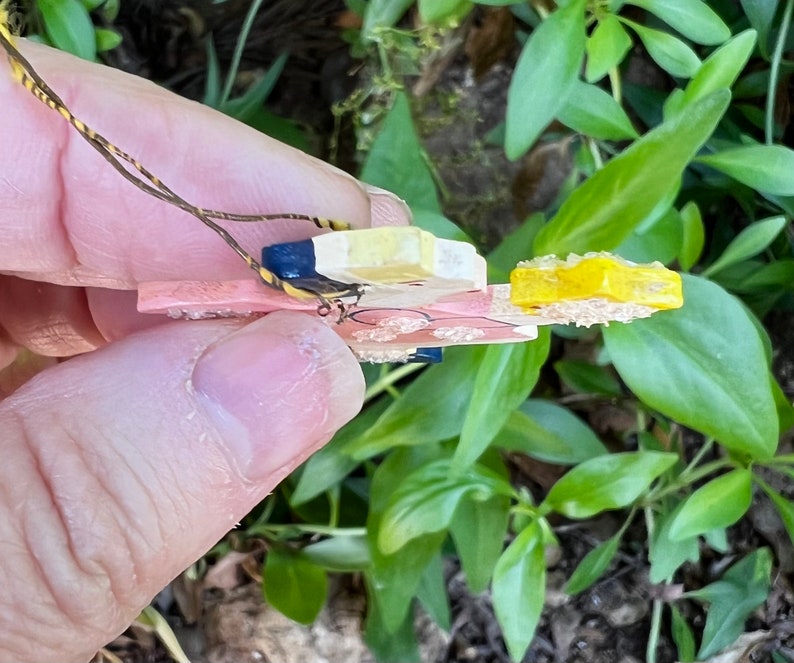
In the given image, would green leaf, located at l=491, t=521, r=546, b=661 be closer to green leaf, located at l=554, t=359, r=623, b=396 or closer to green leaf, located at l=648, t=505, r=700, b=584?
green leaf, located at l=648, t=505, r=700, b=584

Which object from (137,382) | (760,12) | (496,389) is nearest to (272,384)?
(137,382)

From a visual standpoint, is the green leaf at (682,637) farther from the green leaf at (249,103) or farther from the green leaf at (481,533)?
the green leaf at (249,103)

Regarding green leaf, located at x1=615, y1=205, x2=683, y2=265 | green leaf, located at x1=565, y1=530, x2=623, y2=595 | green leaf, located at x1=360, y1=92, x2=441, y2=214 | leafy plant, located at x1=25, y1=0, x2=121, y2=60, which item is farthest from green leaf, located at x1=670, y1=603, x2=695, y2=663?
leafy plant, located at x1=25, y1=0, x2=121, y2=60

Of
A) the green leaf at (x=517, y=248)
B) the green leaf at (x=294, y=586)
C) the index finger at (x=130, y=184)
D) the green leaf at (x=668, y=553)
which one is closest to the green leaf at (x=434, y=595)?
the green leaf at (x=294, y=586)

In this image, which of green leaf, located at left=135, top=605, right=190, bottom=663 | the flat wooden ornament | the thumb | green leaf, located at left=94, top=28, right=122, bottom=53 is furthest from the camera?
green leaf, located at left=135, top=605, right=190, bottom=663

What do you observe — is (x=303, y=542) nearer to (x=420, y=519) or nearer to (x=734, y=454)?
(x=420, y=519)
